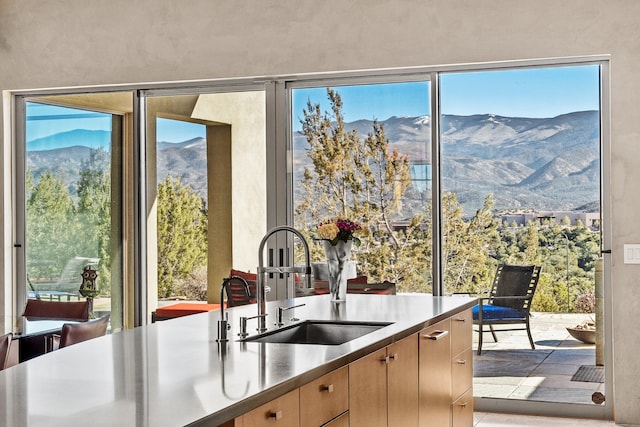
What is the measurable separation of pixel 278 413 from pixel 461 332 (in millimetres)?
2282

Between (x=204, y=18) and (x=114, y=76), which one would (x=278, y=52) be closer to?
(x=204, y=18)

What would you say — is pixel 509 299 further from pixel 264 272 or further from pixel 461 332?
pixel 264 272

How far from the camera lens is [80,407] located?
201cm

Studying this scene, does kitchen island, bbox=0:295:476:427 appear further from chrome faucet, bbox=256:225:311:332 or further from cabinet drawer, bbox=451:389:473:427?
cabinet drawer, bbox=451:389:473:427

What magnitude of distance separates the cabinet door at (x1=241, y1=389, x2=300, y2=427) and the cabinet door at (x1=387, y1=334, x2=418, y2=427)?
0.85 metres

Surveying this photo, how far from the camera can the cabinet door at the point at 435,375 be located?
368cm

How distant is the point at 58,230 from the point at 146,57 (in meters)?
1.60

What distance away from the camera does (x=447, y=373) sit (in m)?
4.09

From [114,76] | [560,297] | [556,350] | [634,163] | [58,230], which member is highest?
[114,76]

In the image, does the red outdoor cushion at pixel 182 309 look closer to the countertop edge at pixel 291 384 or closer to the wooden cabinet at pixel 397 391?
the wooden cabinet at pixel 397 391

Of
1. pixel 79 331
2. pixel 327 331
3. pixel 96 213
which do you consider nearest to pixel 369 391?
pixel 327 331

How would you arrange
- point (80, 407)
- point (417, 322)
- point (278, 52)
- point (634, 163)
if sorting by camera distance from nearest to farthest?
point (80, 407), point (417, 322), point (634, 163), point (278, 52)

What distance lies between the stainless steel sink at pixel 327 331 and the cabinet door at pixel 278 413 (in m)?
1.09

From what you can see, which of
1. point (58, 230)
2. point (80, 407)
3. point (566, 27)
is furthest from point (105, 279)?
point (80, 407)
